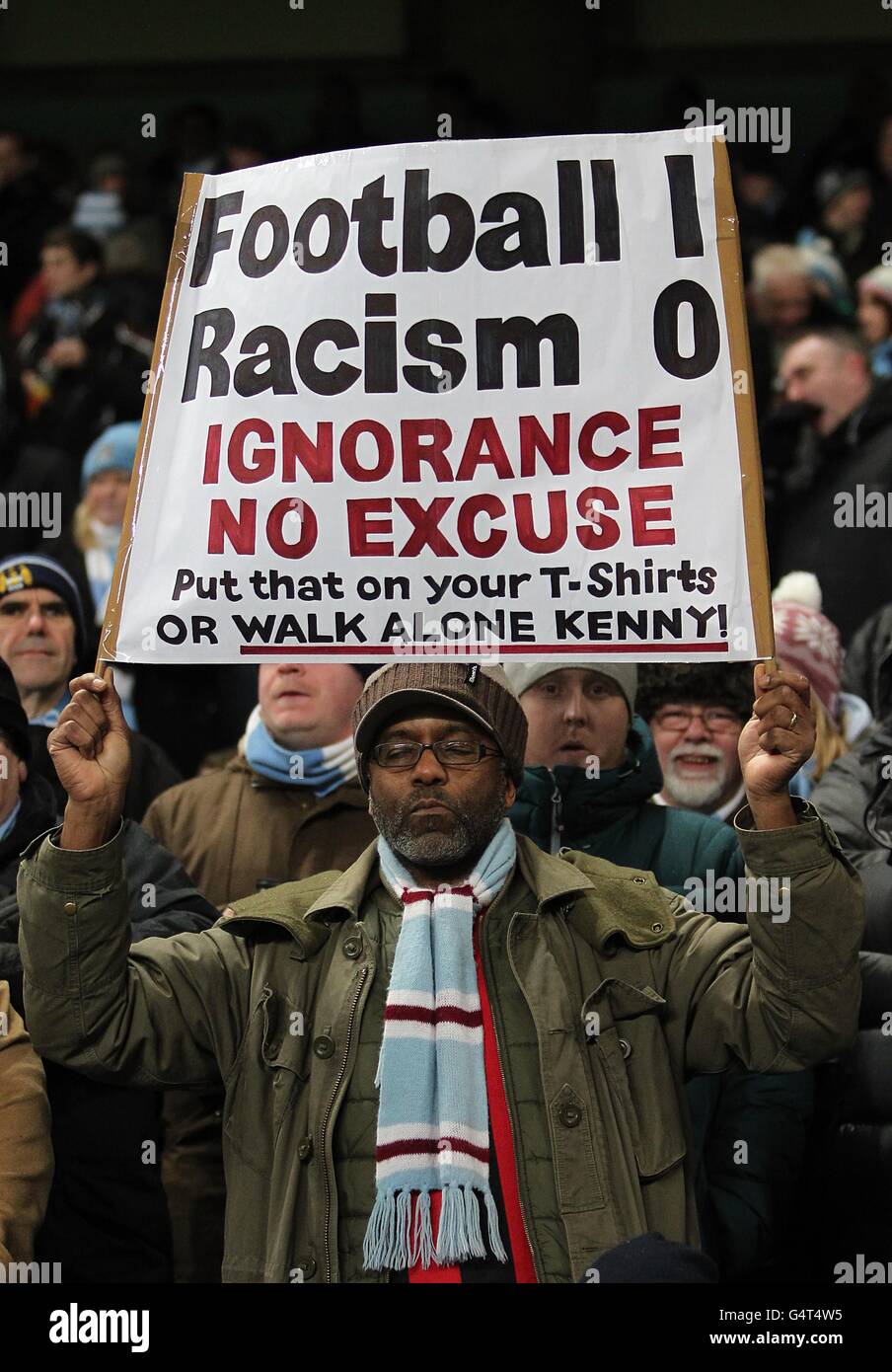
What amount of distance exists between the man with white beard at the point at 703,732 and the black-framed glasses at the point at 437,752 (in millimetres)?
1127

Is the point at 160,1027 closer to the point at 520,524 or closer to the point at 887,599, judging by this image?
the point at 520,524

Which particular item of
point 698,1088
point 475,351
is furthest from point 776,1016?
point 475,351

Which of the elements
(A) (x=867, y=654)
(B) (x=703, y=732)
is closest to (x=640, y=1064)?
(B) (x=703, y=732)

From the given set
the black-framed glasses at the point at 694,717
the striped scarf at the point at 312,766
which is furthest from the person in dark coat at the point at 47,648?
the black-framed glasses at the point at 694,717

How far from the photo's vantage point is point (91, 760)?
3.64 m

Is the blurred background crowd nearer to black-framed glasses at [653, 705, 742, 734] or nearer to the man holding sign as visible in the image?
black-framed glasses at [653, 705, 742, 734]

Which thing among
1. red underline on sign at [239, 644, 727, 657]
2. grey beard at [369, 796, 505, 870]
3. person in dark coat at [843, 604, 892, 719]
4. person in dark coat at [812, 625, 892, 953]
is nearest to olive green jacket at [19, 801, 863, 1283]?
grey beard at [369, 796, 505, 870]

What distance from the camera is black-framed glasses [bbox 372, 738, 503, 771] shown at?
12.4ft

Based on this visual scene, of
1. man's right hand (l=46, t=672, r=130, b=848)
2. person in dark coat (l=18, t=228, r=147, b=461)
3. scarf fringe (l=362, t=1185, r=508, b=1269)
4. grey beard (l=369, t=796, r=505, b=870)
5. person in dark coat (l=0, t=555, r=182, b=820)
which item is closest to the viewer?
scarf fringe (l=362, t=1185, r=508, b=1269)

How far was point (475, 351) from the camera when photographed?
12.2 ft

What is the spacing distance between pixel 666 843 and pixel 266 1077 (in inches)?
44.8

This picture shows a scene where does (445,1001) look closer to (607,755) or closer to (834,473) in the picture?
(607,755)

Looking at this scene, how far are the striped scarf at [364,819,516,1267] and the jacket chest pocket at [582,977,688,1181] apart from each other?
219 millimetres

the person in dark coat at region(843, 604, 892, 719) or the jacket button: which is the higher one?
the person in dark coat at region(843, 604, 892, 719)
